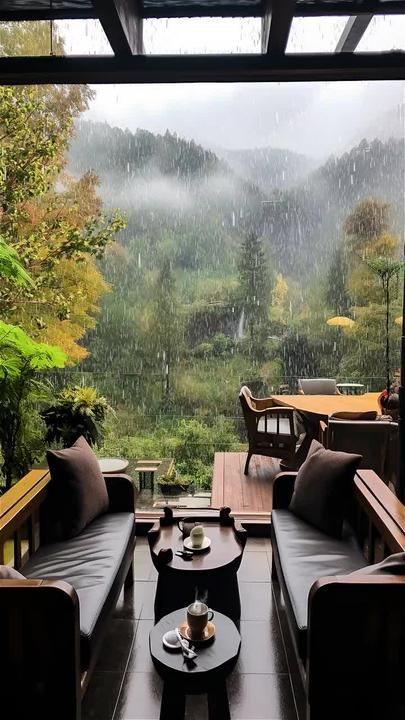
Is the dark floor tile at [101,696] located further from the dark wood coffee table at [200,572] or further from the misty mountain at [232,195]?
the misty mountain at [232,195]

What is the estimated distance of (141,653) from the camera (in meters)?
2.49

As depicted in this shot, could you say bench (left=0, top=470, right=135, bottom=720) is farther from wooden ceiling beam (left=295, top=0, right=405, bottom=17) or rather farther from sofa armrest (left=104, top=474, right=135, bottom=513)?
wooden ceiling beam (left=295, top=0, right=405, bottom=17)

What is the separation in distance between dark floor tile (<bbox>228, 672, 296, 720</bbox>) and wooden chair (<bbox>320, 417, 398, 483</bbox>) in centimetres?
201

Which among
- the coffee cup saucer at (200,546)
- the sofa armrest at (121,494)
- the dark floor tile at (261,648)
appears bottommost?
the dark floor tile at (261,648)

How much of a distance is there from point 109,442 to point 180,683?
807 cm

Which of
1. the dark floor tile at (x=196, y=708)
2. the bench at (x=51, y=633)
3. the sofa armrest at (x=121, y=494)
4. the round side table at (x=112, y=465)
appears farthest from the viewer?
the round side table at (x=112, y=465)

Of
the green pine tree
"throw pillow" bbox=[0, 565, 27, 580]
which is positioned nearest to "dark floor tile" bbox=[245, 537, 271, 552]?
"throw pillow" bbox=[0, 565, 27, 580]

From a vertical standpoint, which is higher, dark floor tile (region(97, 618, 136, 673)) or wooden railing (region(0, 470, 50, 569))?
wooden railing (region(0, 470, 50, 569))

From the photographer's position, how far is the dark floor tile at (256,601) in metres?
2.80

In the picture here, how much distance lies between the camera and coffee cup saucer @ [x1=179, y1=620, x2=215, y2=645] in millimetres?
1905

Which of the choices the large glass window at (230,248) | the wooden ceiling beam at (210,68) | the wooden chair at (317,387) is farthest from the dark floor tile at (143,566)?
the large glass window at (230,248)

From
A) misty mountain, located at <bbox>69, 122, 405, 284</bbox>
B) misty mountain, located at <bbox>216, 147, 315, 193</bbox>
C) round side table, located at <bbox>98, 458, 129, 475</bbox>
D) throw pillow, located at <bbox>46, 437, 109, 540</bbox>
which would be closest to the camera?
throw pillow, located at <bbox>46, 437, 109, 540</bbox>

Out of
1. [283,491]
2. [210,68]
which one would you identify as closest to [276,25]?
[210,68]

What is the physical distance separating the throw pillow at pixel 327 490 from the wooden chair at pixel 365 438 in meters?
1.29
